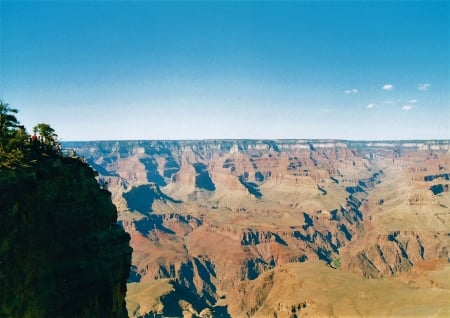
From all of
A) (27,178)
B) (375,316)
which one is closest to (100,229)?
(27,178)

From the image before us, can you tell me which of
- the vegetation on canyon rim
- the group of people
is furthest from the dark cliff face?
the group of people

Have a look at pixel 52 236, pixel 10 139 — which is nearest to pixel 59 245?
pixel 52 236

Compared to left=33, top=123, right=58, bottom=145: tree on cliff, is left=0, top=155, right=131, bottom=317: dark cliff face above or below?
below

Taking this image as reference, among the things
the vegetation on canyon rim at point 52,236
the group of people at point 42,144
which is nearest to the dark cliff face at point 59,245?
the vegetation on canyon rim at point 52,236

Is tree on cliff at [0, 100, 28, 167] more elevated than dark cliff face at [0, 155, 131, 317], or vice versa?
tree on cliff at [0, 100, 28, 167]

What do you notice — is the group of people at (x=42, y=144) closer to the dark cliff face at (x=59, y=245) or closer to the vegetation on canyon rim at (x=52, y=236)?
the vegetation on canyon rim at (x=52, y=236)

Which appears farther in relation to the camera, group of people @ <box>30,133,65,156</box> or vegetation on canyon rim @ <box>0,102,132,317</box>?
group of people @ <box>30,133,65,156</box>

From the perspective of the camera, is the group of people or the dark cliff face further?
the group of people

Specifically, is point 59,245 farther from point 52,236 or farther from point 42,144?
point 42,144

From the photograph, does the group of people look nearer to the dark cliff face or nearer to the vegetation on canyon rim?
the vegetation on canyon rim
